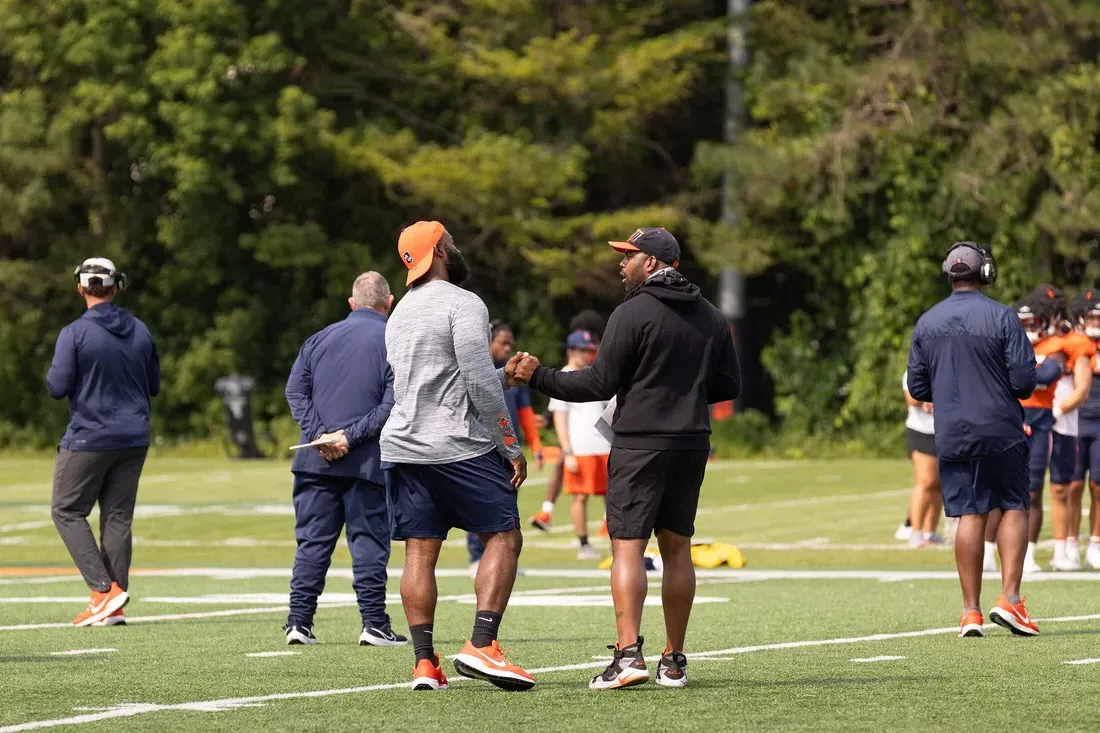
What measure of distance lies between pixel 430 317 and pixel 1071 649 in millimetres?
3644

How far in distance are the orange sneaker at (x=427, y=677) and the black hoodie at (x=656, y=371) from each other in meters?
1.19

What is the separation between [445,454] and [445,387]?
0.92ft

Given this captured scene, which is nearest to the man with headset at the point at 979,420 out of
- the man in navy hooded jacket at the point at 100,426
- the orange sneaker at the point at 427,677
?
the orange sneaker at the point at 427,677

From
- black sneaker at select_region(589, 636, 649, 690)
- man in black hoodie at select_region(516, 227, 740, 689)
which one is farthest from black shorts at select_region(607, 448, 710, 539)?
black sneaker at select_region(589, 636, 649, 690)

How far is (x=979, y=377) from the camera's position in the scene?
1057cm

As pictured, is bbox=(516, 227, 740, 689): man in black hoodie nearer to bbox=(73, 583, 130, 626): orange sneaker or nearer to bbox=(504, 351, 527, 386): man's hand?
bbox=(504, 351, 527, 386): man's hand

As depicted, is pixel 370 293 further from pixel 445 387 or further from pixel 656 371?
pixel 656 371

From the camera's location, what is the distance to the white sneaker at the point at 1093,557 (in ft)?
52.4

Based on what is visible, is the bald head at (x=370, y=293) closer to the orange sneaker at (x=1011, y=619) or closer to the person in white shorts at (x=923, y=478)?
the orange sneaker at (x=1011, y=619)

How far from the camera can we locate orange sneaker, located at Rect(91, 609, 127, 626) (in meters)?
11.9

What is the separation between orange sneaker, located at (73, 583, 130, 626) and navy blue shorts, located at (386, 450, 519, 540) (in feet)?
13.0

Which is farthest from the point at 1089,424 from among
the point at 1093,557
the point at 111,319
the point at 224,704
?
the point at 224,704

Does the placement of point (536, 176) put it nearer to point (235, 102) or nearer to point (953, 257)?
point (235, 102)

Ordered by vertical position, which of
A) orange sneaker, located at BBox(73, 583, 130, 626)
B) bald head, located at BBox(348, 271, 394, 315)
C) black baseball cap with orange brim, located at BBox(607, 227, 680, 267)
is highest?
black baseball cap with orange brim, located at BBox(607, 227, 680, 267)
